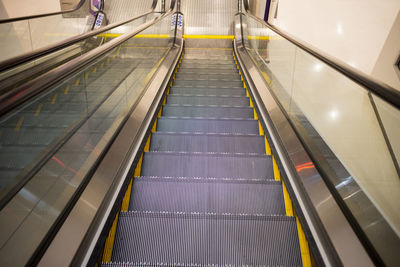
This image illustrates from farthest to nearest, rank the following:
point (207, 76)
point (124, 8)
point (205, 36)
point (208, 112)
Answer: point (124, 8), point (205, 36), point (207, 76), point (208, 112)

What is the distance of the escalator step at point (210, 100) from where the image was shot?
14.2 ft

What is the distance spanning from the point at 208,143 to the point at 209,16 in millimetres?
8361

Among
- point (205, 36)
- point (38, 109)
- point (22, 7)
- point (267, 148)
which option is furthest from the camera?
point (205, 36)

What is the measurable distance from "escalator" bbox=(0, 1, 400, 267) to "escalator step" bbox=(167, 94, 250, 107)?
83 centimetres

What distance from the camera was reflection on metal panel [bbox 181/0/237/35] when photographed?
1009cm

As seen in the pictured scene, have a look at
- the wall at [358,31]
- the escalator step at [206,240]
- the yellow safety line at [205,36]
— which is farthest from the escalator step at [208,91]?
the yellow safety line at [205,36]

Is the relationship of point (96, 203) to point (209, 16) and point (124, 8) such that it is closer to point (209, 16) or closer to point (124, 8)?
point (209, 16)

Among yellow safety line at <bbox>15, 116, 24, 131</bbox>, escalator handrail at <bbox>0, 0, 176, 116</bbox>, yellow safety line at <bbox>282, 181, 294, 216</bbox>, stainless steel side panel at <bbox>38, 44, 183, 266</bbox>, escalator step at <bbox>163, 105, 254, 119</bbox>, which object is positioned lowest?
yellow safety line at <bbox>282, 181, 294, 216</bbox>

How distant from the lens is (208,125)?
3.56 meters

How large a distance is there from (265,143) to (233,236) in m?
1.38

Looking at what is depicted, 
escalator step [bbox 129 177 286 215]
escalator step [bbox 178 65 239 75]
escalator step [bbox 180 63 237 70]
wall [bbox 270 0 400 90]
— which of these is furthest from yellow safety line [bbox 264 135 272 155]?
escalator step [bbox 180 63 237 70]

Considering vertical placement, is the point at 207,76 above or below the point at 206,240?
above

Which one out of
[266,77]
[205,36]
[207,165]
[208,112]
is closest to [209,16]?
[205,36]

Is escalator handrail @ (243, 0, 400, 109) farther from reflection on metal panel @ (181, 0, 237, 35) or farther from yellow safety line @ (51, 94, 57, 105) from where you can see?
reflection on metal panel @ (181, 0, 237, 35)
